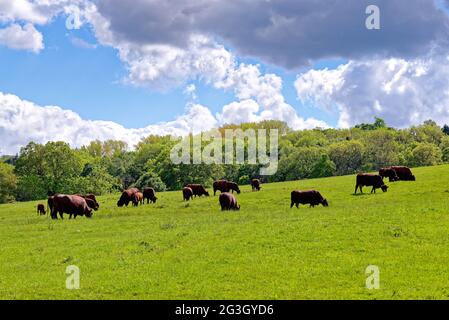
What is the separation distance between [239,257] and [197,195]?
35829 mm

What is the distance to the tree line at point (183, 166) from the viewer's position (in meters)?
93.1

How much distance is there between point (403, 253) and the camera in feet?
60.6

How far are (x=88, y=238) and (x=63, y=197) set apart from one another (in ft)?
44.5

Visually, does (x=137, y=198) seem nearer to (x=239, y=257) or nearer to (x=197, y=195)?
(x=197, y=195)

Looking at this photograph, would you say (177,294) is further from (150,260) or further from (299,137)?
(299,137)

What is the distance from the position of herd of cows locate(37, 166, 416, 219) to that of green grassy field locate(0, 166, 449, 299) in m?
6.41

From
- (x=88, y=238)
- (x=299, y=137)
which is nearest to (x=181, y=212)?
(x=88, y=238)

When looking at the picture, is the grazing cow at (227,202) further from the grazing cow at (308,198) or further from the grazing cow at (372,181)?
the grazing cow at (372,181)

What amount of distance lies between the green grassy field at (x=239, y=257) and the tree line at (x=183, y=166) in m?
63.6

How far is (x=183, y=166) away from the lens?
96.2 m

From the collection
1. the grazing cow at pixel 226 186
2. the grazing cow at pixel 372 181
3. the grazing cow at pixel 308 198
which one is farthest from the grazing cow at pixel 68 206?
the grazing cow at pixel 372 181

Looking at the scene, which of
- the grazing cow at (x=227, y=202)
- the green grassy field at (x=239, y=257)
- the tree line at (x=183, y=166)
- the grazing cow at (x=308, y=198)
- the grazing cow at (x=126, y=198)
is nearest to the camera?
the green grassy field at (x=239, y=257)

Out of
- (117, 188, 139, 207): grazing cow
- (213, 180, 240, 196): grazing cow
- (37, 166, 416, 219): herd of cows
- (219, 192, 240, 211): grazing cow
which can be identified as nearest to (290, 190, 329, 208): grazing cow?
(37, 166, 416, 219): herd of cows
